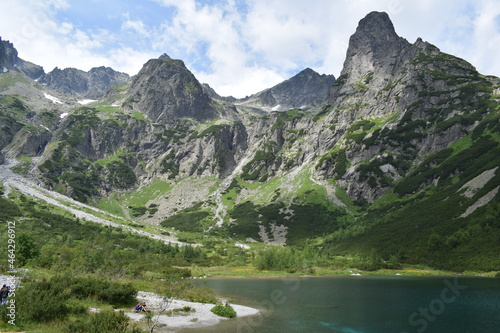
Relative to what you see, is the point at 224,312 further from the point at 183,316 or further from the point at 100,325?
the point at 100,325

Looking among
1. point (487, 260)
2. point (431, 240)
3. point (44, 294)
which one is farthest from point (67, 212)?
point (487, 260)

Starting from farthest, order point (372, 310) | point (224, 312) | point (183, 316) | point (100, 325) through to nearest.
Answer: point (372, 310) → point (224, 312) → point (183, 316) → point (100, 325)

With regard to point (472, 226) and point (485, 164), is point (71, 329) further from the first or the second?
point (485, 164)

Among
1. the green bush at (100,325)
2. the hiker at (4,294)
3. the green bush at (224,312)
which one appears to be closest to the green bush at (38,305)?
the hiker at (4,294)

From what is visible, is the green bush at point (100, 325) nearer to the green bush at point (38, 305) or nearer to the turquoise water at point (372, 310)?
the green bush at point (38, 305)

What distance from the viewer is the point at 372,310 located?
4812cm

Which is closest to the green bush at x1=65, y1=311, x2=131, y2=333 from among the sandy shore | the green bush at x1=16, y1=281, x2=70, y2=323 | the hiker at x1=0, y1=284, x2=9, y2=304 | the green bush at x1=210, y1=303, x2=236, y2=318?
the green bush at x1=16, y1=281, x2=70, y2=323

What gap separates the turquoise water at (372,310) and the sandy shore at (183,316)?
200 cm

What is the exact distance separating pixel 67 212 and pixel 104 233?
5324 cm

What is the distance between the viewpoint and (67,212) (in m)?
195

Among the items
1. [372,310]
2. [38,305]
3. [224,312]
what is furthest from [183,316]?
[372,310]

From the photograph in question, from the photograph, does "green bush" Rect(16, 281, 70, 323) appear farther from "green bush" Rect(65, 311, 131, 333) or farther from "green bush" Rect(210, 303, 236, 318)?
"green bush" Rect(210, 303, 236, 318)

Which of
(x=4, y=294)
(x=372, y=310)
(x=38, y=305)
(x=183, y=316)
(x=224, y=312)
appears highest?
(x=4, y=294)

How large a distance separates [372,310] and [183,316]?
29723 mm
